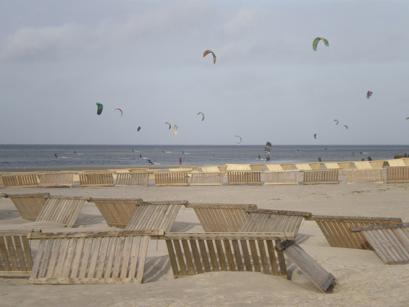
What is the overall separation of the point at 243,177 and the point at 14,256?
19.3 m

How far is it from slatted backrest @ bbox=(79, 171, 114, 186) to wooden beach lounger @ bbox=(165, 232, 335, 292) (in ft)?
65.3

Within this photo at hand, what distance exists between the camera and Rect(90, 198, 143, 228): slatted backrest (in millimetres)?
13336

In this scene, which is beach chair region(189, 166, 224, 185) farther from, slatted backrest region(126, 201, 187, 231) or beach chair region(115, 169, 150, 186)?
slatted backrest region(126, 201, 187, 231)

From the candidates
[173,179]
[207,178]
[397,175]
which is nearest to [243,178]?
[207,178]

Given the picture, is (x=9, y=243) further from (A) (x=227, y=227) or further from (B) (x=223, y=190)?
(B) (x=223, y=190)

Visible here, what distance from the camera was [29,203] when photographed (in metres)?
15.1

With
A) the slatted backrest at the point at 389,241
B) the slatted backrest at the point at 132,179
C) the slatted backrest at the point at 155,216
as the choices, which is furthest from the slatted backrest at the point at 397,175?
the slatted backrest at the point at 389,241

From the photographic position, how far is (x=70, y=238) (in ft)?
27.5

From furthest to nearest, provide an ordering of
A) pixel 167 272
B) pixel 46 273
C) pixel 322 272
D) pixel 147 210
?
pixel 147 210 < pixel 167 272 < pixel 46 273 < pixel 322 272

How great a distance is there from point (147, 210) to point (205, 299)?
5.56 metres

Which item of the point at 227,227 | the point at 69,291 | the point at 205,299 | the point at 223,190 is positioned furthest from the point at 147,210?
the point at 223,190

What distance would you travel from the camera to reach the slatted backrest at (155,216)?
11477 mm

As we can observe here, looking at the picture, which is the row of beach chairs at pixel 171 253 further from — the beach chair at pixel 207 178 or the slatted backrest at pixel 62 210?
the beach chair at pixel 207 178

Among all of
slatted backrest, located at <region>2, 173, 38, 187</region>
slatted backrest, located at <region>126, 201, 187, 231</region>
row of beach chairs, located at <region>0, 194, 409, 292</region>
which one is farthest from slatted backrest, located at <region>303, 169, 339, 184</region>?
row of beach chairs, located at <region>0, 194, 409, 292</region>
